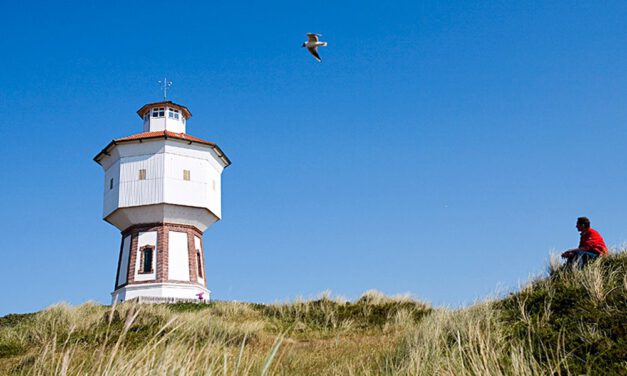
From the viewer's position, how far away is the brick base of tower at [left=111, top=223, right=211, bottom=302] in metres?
33.0

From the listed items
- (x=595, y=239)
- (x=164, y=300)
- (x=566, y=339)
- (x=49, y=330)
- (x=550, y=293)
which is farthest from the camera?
(x=164, y=300)

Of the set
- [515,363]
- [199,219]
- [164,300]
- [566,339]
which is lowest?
[515,363]

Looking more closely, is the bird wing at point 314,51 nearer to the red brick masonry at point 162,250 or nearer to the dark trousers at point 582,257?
the dark trousers at point 582,257

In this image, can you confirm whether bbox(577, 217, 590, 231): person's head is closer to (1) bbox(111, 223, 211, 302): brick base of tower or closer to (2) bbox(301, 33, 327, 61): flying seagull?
(2) bbox(301, 33, 327, 61): flying seagull

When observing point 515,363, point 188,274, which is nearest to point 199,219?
point 188,274

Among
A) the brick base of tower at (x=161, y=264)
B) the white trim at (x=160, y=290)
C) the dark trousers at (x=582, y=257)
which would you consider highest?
the brick base of tower at (x=161, y=264)

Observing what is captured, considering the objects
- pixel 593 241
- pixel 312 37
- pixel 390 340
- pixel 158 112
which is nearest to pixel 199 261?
pixel 158 112

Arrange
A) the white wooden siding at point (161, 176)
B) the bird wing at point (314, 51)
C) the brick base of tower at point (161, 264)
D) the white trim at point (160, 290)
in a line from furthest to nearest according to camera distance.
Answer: the white wooden siding at point (161, 176) → the brick base of tower at point (161, 264) → the white trim at point (160, 290) → the bird wing at point (314, 51)

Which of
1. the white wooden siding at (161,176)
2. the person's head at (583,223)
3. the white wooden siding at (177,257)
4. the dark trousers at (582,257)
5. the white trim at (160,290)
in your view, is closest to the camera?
the person's head at (583,223)

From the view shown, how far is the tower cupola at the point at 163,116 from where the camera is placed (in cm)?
3728

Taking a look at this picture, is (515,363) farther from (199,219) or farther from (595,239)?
(199,219)

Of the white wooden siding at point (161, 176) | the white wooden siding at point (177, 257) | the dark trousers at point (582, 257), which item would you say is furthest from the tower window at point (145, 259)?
the dark trousers at point (582, 257)

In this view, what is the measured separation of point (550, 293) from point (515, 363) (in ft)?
22.4

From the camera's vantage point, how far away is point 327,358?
997 centimetres
